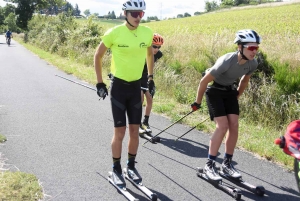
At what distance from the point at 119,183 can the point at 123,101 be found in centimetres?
101

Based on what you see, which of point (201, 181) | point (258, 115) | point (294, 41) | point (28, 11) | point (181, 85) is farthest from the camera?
point (28, 11)

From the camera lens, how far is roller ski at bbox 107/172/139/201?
4.25m

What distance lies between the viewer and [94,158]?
5.64 m

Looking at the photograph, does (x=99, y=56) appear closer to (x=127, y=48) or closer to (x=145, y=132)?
→ (x=127, y=48)

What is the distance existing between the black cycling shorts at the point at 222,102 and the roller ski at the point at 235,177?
2.30 ft

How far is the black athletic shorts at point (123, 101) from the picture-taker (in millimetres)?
4539

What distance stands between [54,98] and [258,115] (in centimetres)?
570

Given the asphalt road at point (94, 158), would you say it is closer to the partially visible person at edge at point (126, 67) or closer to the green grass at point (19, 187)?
the green grass at point (19, 187)

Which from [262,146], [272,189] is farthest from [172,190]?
[262,146]

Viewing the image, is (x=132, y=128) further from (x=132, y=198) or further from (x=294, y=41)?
(x=294, y=41)

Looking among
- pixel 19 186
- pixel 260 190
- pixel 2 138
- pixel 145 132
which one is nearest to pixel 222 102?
pixel 260 190

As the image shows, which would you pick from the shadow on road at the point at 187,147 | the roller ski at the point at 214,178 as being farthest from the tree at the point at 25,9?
the roller ski at the point at 214,178

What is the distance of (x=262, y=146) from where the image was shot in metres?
6.14

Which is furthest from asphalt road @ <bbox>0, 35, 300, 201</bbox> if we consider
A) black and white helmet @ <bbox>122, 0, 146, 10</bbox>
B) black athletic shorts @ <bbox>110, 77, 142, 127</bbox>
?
black and white helmet @ <bbox>122, 0, 146, 10</bbox>
